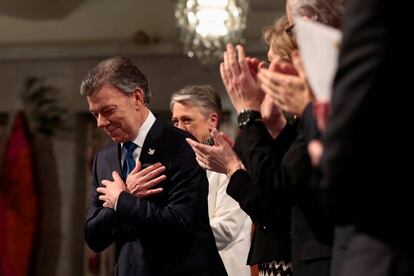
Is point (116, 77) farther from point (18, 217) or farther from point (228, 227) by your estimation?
point (18, 217)

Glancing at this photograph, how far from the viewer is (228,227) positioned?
3.31 meters

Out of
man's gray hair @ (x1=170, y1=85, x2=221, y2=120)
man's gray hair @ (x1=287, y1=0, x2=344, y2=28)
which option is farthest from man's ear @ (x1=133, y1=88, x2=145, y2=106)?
man's gray hair @ (x1=170, y1=85, x2=221, y2=120)

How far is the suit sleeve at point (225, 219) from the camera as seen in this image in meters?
3.31

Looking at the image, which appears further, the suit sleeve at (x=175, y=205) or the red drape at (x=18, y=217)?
the red drape at (x=18, y=217)

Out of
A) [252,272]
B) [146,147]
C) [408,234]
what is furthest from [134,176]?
[408,234]

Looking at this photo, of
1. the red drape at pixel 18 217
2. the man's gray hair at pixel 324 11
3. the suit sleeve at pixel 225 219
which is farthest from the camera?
the red drape at pixel 18 217

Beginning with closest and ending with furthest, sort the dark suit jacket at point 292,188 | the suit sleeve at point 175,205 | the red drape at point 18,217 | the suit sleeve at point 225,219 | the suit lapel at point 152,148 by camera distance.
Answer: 1. the dark suit jacket at point 292,188
2. the suit sleeve at point 175,205
3. the suit lapel at point 152,148
4. the suit sleeve at point 225,219
5. the red drape at point 18,217

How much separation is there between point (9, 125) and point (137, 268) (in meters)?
4.27

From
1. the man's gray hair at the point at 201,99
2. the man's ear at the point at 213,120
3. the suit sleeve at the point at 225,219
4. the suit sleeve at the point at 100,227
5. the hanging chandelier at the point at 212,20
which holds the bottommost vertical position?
the suit sleeve at the point at 225,219

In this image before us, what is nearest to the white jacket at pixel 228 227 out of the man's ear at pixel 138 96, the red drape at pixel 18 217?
the man's ear at pixel 138 96

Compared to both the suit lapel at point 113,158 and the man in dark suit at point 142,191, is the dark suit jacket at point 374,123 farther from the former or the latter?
the suit lapel at point 113,158

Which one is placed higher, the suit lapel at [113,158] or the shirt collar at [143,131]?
the shirt collar at [143,131]

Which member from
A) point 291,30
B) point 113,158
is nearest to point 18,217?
point 113,158

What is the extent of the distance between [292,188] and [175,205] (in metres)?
0.85
